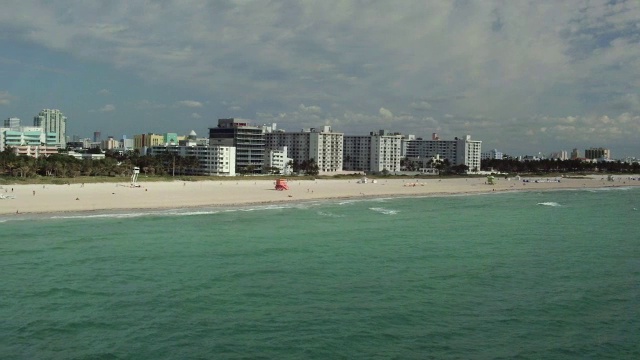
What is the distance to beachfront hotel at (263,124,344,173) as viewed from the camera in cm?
13400

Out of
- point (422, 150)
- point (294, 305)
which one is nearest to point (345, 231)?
point (294, 305)

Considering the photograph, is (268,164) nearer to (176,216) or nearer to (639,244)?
(176,216)

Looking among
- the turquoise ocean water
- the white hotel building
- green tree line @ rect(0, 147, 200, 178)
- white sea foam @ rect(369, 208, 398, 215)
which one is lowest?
the turquoise ocean water

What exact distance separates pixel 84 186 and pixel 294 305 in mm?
51640

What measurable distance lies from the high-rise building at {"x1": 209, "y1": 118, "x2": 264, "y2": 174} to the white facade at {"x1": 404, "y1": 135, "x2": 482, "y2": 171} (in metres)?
69.9

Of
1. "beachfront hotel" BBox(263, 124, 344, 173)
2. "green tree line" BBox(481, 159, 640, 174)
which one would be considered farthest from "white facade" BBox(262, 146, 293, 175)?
"green tree line" BBox(481, 159, 640, 174)

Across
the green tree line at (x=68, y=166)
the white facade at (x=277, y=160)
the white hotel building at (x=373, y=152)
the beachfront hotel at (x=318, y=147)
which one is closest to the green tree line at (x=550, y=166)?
the white hotel building at (x=373, y=152)

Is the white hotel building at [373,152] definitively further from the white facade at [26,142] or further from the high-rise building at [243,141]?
the white facade at [26,142]

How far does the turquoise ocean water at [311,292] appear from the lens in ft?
43.4

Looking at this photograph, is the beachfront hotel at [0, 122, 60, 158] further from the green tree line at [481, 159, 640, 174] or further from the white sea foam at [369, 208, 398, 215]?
the green tree line at [481, 159, 640, 174]

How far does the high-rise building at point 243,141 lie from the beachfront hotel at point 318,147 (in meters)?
18.5

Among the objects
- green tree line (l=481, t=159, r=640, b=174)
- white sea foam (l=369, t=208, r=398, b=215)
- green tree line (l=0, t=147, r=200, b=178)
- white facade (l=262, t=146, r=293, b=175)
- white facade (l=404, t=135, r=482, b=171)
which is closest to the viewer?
white sea foam (l=369, t=208, r=398, b=215)

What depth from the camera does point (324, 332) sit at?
14070 mm

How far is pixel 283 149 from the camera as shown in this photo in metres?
124
